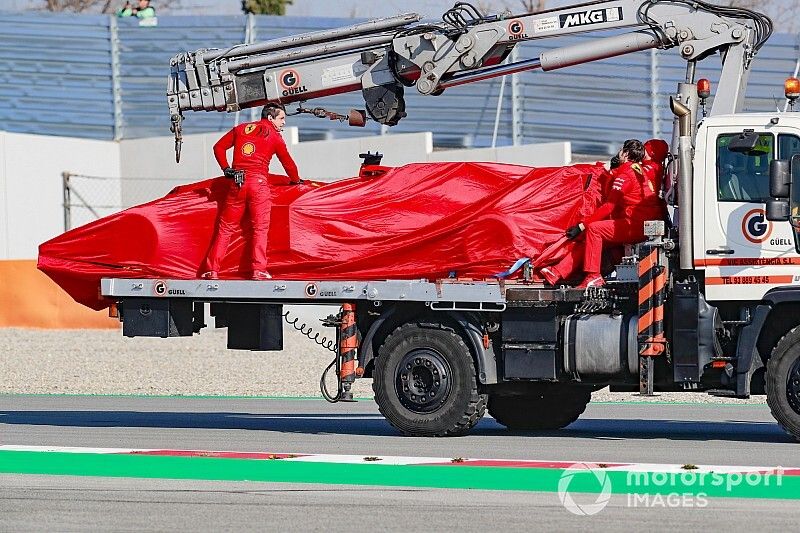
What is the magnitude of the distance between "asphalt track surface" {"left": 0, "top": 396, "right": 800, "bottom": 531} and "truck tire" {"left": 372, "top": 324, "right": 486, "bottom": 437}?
19 centimetres

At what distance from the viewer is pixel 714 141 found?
13.5 m

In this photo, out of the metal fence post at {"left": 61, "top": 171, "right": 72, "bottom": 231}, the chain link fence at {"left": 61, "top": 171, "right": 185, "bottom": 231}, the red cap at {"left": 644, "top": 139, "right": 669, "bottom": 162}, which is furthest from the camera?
the chain link fence at {"left": 61, "top": 171, "right": 185, "bottom": 231}

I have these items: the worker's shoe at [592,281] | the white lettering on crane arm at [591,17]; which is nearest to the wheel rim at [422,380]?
the worker's shoe at [592,281]

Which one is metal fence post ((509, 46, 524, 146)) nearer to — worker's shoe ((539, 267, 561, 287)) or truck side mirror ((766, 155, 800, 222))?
worker's shoe ((539, 267, 561, 287))

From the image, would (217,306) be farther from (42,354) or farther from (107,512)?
(42,354)

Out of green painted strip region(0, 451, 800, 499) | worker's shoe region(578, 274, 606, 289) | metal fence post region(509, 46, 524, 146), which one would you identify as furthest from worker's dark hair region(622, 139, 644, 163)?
metal fence post region(509, 46, 524, 146)

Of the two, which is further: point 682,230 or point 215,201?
point 215,201

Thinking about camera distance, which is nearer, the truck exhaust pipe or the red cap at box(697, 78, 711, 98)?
the truck exhaust pipe

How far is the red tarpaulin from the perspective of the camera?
14438 mm

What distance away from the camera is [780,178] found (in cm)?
1292

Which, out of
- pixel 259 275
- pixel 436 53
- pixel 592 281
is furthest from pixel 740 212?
pixel 259 275

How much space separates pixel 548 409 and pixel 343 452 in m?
3.10

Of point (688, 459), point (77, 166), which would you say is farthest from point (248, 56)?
point (77, 166)

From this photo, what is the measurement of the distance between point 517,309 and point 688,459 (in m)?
2.50
